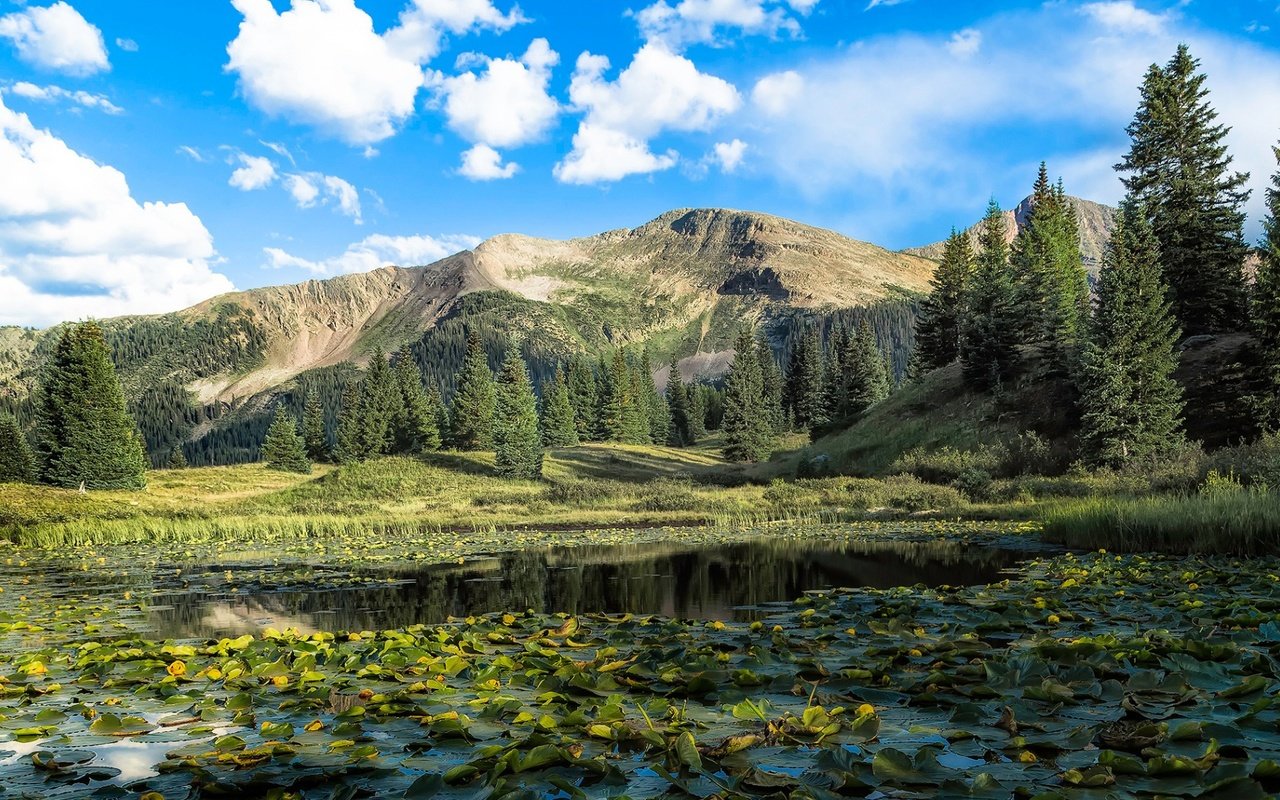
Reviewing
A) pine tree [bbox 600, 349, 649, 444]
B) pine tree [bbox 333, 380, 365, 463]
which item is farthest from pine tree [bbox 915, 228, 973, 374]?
pine tree [bbox 333, 380, 365, 463]

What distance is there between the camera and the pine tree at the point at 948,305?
67.9 m

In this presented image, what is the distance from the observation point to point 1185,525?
16.0m

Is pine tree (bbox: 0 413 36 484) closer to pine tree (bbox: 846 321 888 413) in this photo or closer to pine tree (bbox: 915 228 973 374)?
pine tree (bbox: 846 321 888 413)

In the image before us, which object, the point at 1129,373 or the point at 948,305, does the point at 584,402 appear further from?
the point at 1129,373

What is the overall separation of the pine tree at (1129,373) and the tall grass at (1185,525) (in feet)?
68.1

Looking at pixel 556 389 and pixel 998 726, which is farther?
pixel 556 389

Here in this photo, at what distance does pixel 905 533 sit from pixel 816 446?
1424 inches

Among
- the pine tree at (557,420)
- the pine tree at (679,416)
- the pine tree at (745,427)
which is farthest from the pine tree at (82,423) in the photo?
the pine tree at (679,416)

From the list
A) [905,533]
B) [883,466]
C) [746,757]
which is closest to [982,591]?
[746,757]

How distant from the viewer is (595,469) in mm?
66750

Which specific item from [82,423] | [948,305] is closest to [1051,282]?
[948,305]

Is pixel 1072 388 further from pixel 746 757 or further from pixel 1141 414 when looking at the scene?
pixel 746 757

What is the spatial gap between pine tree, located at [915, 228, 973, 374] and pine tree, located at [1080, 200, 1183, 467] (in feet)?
88.4

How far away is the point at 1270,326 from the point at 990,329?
18771 mm
